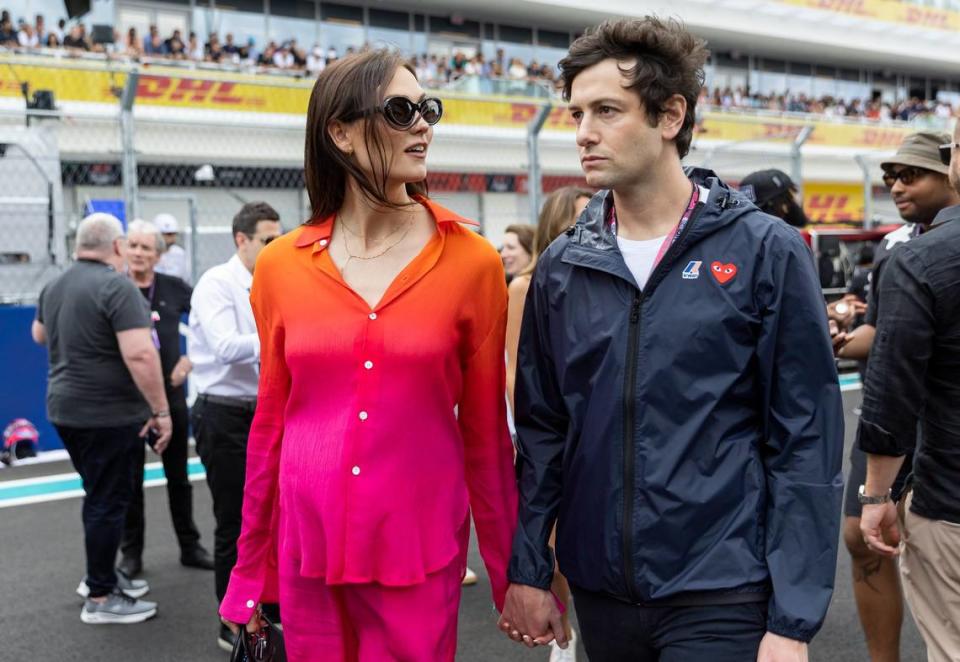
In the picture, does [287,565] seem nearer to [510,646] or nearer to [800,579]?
[800,579]

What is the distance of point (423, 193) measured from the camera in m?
2.38

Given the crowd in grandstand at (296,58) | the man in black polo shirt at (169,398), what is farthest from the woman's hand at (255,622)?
the crowd in grandstand at (296,58)

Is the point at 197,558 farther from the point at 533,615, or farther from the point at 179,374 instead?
the point at 533,615

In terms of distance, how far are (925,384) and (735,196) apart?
3.06 feet

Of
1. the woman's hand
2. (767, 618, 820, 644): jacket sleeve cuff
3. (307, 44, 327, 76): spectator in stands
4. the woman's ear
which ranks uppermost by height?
(307, 44, 327, 76): spectator in stands

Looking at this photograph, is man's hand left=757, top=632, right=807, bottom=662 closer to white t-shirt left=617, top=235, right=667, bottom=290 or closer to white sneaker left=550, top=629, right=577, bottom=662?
white t-shirt left=617, top=235, right=667, bottom=290

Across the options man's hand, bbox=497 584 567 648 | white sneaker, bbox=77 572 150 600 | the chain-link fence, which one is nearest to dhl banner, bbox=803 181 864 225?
the chain-link fence

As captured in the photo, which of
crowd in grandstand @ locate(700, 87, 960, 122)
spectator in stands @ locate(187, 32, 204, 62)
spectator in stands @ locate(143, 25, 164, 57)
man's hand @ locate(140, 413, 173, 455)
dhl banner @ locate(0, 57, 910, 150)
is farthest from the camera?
crowd in grandstand @ locate(700, 87, 960, 122)

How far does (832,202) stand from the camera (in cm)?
2972

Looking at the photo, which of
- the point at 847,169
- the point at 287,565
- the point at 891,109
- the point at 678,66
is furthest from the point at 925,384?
the point at 891,109

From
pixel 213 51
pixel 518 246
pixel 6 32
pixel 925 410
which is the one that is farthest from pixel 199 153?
pixel 925 410

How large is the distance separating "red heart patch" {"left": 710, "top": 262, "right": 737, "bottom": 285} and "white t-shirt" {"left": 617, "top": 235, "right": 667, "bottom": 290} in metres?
0.15

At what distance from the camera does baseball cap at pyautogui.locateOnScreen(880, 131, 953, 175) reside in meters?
3.36

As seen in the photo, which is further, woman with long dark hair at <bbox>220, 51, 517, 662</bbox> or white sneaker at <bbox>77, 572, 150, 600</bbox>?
white sneaker at <bbox>77, 572, 150, 600</bbox>
